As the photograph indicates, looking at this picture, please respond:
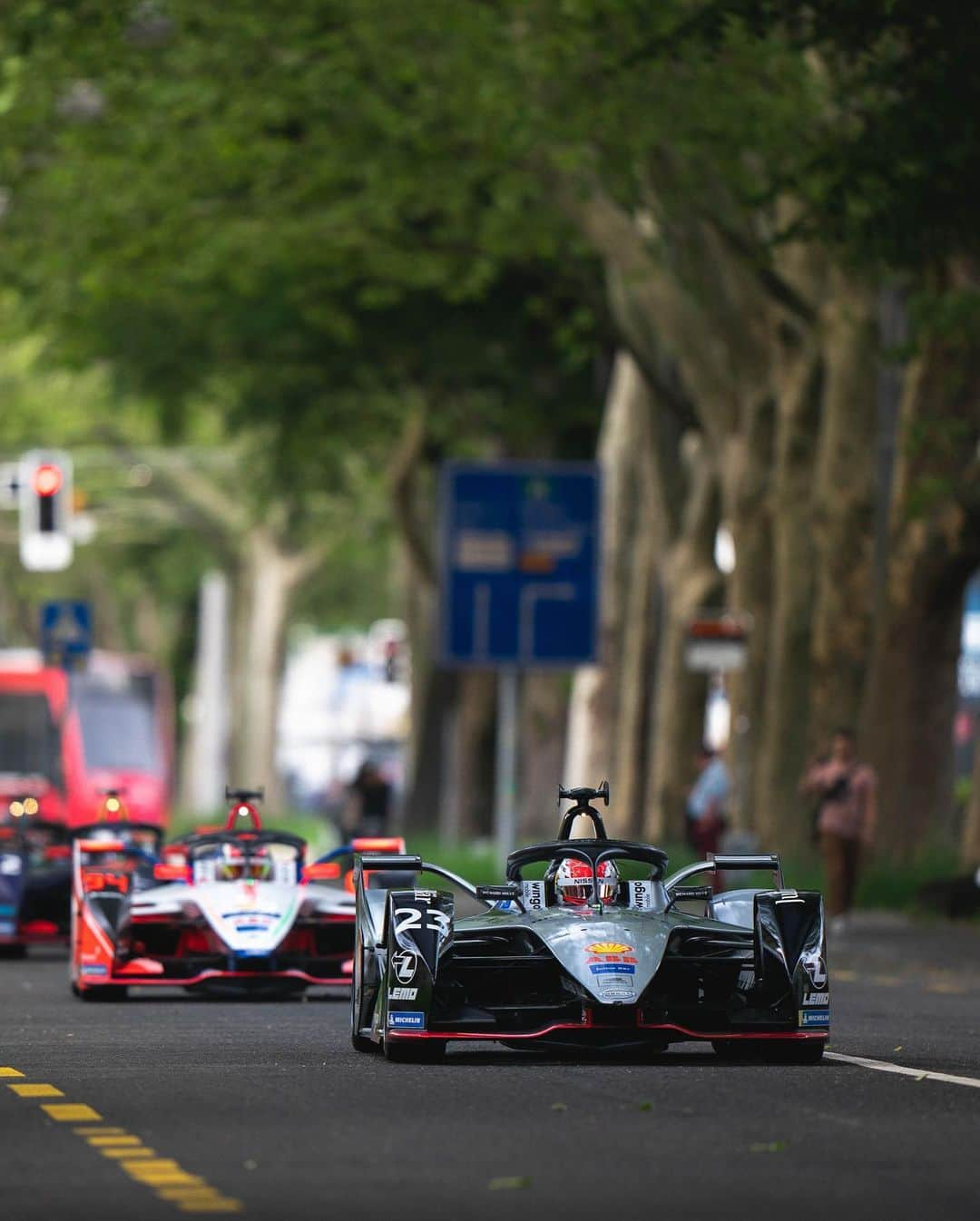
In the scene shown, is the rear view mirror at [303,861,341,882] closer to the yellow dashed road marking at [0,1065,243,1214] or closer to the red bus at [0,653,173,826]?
the yellow dashed road marking at [0,1065,243,1214]

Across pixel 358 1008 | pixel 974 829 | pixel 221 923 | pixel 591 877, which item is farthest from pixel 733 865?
pixel 974 829

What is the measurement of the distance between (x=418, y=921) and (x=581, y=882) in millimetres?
Result: 828

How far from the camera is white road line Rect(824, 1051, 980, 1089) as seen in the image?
13.9 meters

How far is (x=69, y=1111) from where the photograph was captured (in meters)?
12.5

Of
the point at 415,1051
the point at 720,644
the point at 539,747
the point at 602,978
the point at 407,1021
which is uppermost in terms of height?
the point at 720,644

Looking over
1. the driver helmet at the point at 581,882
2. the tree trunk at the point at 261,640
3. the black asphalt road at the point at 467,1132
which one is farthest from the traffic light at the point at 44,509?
the driver helmet at the point at 581,882

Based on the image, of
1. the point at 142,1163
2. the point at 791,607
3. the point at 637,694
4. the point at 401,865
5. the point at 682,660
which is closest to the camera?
the point at 142,1163

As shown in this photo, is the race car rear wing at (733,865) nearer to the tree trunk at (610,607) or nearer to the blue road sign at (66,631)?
the blue road sign at (66,631)

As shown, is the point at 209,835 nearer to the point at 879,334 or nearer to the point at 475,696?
the point at 879,334

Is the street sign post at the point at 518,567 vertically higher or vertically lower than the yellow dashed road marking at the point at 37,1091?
higher

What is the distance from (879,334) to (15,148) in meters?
9.31

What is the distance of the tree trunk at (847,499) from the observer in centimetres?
3130

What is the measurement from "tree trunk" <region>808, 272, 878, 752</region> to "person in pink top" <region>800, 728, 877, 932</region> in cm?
241

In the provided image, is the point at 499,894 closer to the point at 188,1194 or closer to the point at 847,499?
the point at 188,1194
